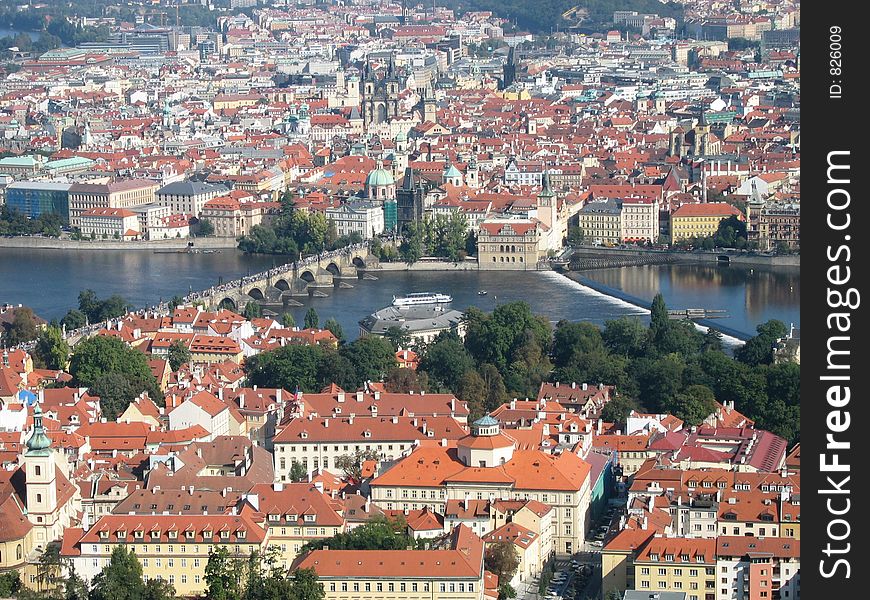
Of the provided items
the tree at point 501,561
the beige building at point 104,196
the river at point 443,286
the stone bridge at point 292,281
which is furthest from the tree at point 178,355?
the beige building at point 104,196

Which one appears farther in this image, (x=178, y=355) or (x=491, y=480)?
(x=178, y=355)

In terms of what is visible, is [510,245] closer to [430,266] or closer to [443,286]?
[430,266]

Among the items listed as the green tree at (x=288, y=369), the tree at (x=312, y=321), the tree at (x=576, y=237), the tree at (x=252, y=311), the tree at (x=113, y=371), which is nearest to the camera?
the tree at (x=113, y=371)

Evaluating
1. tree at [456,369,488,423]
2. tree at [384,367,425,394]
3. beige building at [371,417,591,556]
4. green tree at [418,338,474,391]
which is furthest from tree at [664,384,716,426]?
beige building at [371,417,591,556]

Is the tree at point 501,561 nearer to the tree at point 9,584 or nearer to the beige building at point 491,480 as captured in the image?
the beige building at point 491,480

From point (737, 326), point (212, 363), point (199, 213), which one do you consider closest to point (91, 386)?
point (212, 363)

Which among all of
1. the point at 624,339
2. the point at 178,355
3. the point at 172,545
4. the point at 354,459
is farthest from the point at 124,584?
the point at 624,339

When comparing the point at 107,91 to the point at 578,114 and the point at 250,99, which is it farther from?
the point at 578,114
